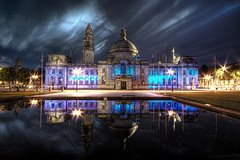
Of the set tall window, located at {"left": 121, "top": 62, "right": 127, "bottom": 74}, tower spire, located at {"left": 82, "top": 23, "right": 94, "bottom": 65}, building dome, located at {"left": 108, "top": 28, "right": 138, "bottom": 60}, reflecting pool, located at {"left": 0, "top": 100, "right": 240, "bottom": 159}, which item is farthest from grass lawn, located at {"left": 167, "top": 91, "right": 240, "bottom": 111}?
tower spire, located at {"left": 82, "top": 23, "right": 94, "bottom": 65}

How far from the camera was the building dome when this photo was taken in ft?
306

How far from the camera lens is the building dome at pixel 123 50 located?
306 ft

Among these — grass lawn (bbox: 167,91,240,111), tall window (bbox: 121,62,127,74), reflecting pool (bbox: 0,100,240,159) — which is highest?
tall window (bbox: 121,62,127,74)

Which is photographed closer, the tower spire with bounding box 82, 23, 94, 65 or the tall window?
the tall window

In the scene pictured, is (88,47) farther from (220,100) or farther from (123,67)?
(220,100)

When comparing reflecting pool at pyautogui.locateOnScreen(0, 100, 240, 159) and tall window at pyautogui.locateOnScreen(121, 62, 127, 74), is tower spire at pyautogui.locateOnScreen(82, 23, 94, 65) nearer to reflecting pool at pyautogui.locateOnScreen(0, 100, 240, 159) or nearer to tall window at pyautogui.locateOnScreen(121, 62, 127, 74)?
tall window at pyautogui.locateOnScreen(121, 62, 127, 74)

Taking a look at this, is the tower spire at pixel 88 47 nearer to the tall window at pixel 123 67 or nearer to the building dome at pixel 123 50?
the building dome at pixel 123 50

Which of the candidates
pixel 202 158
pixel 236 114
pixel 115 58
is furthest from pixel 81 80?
pixel 202 158

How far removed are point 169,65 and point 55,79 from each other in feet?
179

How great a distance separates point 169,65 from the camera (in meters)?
98.4

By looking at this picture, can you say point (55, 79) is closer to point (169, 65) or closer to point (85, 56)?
point (85, 56)

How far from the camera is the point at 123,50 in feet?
305

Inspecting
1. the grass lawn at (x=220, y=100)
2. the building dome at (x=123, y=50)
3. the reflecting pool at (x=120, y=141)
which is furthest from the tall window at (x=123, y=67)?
the reflecting pool at (x=120, y=141)

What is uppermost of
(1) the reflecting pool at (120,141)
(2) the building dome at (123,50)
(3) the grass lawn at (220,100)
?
(2) the building dome at (123,50)
